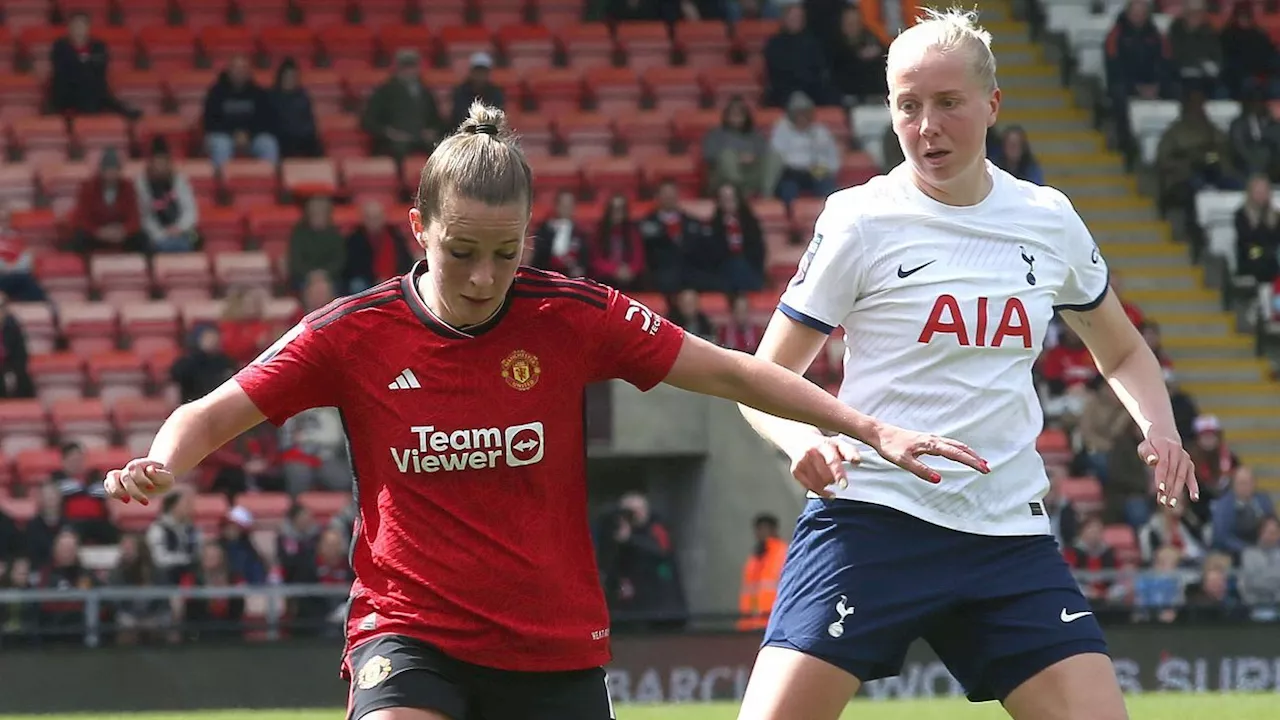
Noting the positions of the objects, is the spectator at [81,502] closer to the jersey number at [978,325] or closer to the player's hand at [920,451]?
the jersey number at [978,325]

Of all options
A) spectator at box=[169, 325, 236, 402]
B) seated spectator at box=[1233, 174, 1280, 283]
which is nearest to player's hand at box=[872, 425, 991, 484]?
spectator at box=[169, 325, 236, 402]

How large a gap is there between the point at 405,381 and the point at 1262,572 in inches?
454

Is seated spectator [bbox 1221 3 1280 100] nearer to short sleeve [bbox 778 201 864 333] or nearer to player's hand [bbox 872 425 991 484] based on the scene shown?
short sleeve [bbox 778 201 864 333]

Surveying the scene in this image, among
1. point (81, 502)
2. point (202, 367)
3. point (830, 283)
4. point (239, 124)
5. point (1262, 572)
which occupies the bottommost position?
point (1262, 572)

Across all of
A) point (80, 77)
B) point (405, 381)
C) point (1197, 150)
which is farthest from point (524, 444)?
point (1197, 150)

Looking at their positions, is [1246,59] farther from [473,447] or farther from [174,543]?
[473,447]

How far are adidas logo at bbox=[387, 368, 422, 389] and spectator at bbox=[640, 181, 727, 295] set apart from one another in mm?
11883

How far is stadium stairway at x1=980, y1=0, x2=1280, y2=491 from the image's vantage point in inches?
718

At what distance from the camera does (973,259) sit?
16.1 ft

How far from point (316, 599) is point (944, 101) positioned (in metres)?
9.51

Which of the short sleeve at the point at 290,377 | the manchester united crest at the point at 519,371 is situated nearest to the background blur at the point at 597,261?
the short sleeve at the point at 290,377

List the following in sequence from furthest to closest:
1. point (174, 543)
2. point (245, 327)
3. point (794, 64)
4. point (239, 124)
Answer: point (794, 64) → point (239, 124) → point (245, 327) → point (174, 543)

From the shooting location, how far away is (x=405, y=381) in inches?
169

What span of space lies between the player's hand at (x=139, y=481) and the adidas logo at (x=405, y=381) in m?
0.54
